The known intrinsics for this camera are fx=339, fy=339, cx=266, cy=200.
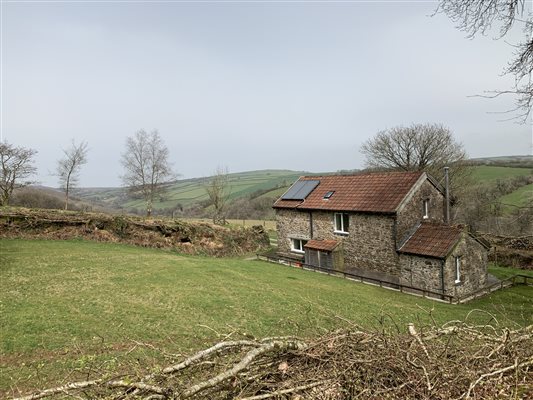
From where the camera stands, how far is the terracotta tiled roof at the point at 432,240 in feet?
65.2

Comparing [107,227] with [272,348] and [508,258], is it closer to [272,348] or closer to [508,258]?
[272,348]

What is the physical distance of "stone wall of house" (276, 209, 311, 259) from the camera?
91.4 feet

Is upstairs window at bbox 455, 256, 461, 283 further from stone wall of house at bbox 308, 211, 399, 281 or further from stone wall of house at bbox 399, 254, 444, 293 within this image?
stone wall of house at bbox 308, 211, 399, 281

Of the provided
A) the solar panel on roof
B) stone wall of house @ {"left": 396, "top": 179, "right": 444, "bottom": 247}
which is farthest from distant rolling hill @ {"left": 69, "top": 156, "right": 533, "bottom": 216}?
stone wall of house @ {"left": 396, "top": 179, "right": 444, "bottom": 247}

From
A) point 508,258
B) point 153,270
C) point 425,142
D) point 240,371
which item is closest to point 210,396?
point 240,371

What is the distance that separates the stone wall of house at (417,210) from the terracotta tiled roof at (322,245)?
187 inches

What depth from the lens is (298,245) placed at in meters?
29.1

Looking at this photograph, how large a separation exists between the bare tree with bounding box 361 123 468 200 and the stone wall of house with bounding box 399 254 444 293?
2072 centimetres

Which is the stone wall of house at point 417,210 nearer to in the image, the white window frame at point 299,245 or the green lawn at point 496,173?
the white window frame at point 299,245

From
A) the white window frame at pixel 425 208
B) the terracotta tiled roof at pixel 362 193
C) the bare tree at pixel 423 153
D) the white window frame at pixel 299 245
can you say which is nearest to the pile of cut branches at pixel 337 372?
the terracotta tiled roof at pixel 362 193

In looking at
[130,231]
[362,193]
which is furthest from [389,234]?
[130,231]

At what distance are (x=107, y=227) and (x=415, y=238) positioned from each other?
22994 mm

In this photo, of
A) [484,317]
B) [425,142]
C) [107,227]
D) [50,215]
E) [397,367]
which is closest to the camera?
[397,367]

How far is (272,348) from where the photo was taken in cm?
309
